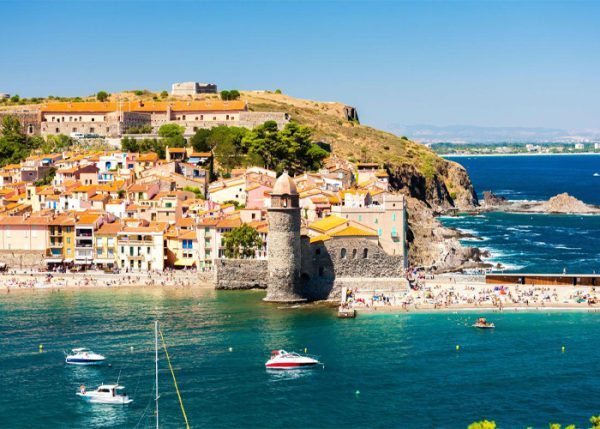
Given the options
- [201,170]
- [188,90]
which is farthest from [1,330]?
[188,90]

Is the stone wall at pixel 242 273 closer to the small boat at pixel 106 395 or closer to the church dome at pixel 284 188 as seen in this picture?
the church dome at pixel 284 188

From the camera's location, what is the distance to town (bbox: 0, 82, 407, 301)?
6462 cm

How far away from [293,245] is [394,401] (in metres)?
20.1

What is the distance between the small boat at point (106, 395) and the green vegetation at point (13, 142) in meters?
71.2

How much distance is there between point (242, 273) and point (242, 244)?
3620 millimetres

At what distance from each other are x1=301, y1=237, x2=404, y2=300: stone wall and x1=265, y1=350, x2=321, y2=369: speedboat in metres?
14.6

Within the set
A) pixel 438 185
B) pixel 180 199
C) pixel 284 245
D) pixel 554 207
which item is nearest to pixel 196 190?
pixel 180 199

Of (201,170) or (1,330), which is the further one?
(201,170)

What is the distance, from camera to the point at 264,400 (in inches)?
1607

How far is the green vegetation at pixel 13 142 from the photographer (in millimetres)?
108375

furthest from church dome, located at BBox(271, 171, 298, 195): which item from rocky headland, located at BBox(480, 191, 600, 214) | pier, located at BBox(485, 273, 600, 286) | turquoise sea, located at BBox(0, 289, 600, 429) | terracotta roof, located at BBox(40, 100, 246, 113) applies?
rocky headland, located at BBox(480, 191, 600, 214)

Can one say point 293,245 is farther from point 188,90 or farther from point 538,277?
point 188,90

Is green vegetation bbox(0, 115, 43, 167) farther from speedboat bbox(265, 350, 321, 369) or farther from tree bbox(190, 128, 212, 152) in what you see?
speedboat bbox(265, 350, 321, 369)

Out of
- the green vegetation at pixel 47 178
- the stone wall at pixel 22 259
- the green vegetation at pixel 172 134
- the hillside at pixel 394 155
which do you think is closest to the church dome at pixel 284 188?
the stone wall at pixel 22 259
